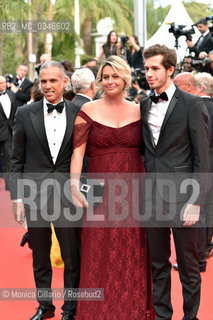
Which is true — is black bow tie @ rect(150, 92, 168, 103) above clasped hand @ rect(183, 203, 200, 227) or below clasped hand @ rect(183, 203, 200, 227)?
above

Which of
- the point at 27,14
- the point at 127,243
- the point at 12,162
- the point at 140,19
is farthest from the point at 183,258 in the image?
the point at 27,14

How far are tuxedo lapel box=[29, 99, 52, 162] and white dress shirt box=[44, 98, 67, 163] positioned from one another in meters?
0.03

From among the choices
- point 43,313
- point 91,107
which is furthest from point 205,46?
point 43,313

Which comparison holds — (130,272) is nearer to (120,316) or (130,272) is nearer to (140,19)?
(120,316)

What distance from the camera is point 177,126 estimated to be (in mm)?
3021

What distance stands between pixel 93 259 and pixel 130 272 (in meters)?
0.25

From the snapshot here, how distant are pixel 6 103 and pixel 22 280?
4.42 metres

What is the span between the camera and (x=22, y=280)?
438cm

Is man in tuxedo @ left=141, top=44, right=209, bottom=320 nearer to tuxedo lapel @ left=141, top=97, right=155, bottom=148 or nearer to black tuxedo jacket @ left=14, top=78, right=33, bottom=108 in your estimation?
tuxedo lapel @ left=141, top=97, right=155, bottom=148

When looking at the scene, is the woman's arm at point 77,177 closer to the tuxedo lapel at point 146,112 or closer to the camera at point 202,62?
the tuxedo lapel at point 146,112

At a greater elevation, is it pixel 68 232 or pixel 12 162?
pixel 12 162

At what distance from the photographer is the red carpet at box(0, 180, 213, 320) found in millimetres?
3666

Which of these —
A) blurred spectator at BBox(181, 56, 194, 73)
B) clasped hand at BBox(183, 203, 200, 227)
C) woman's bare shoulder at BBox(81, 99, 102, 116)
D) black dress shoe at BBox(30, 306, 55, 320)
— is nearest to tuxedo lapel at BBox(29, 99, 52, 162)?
woman's bare shoulder at BBox(81, 99, 102, 116)

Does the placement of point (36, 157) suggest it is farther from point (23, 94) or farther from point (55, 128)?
point (23, 94)
